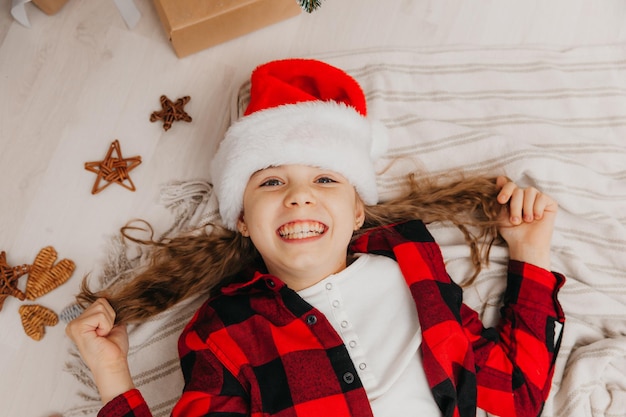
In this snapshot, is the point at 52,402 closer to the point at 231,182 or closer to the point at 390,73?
the point at 231,182

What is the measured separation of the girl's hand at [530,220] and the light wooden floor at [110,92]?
464mm

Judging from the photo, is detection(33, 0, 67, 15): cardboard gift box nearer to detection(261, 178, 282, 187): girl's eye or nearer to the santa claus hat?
the santa claus hat

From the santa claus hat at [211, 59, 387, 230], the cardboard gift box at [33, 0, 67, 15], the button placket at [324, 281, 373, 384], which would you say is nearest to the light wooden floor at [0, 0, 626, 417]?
the cardboard gift box at [33, 0, 67, 15]

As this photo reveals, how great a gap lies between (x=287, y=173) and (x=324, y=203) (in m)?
0.08

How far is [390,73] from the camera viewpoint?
4.24 ft

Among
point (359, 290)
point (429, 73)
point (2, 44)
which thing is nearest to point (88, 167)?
point (2, 44)

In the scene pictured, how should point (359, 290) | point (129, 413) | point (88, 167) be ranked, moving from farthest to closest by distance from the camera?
point (88, 167)
point (359, 290)
point (129, 413)

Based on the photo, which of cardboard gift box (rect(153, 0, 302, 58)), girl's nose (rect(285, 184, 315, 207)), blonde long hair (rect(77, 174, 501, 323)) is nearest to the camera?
girl's nose (rect(285, 184, 315, 207))

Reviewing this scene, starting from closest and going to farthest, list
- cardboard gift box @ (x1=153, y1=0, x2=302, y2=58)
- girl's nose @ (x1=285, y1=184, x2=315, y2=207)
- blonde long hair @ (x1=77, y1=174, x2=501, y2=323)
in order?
girl's nose @ (x1=285, y1=184, x2=315, y2=207), blonde long hair @ (x1=77, y1=174, x2=501, y2=323), cardboard gift box @ (x1=153, y1=0, x2=302, y2=58)

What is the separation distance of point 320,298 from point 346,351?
0.38ft

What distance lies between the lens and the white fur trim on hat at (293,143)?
38.3 inches

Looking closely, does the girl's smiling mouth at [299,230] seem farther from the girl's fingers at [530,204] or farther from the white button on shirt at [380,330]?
the girl's fingers at [530,204]

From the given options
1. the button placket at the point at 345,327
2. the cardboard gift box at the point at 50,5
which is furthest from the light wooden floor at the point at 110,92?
the button placket at the point at 345,327

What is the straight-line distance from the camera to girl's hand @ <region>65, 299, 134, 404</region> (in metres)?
0.98
